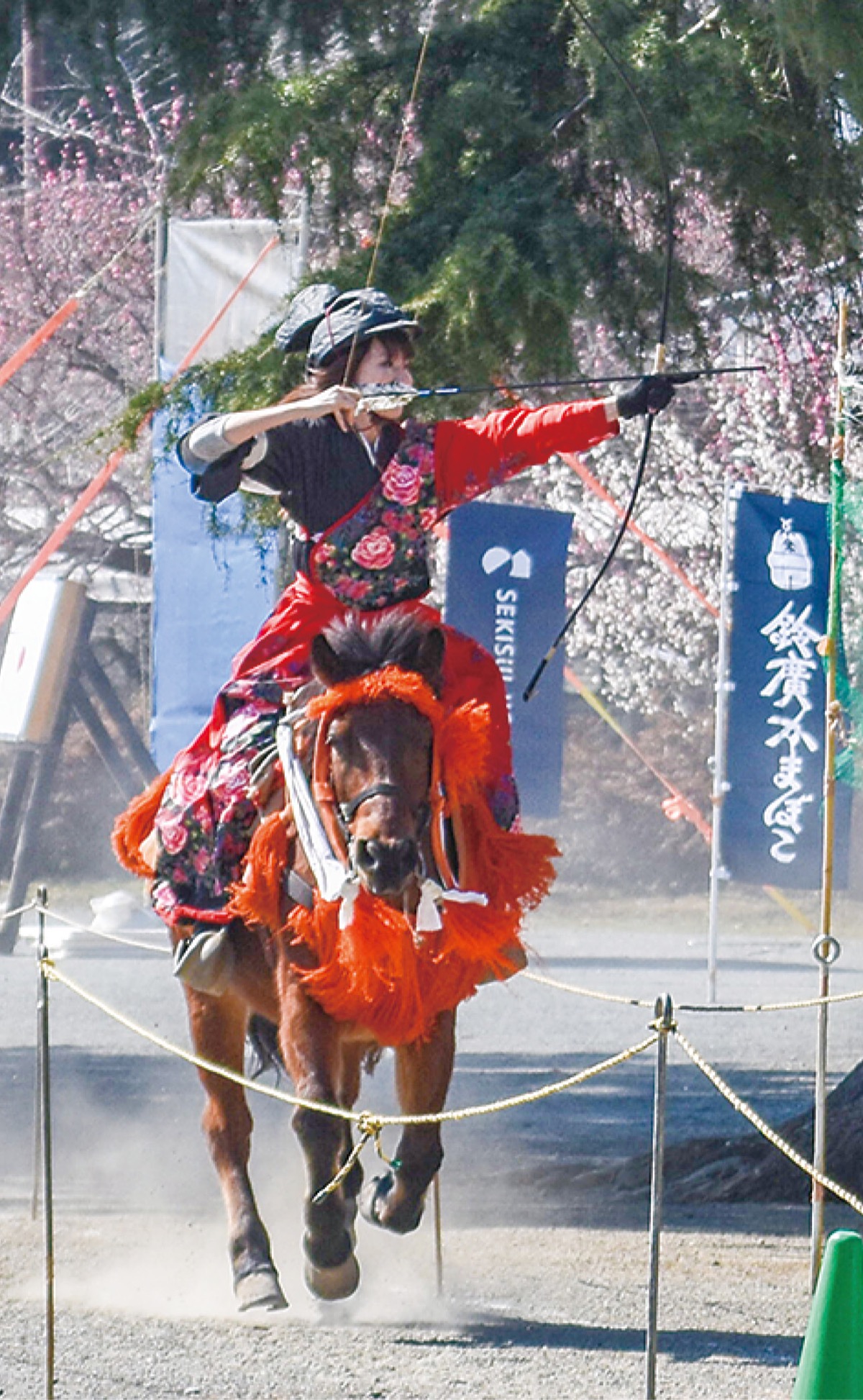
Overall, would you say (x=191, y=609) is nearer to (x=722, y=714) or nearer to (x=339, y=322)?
(x=722, y=714)

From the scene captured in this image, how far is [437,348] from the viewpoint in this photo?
678 centimetres

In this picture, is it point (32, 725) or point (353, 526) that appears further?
point (32, 725)

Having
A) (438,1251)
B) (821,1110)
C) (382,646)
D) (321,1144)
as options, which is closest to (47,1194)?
(321,1144)

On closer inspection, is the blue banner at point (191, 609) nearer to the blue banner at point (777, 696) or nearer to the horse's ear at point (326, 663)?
the blue banner at point (777, 696)

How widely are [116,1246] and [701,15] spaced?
4.63 meters

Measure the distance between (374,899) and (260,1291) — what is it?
1.19 meters

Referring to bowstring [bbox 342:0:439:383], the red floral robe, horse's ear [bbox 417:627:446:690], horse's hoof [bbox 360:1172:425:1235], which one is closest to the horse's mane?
horse's ear [bbox 417:627:446:690]

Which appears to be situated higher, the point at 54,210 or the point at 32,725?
the point at 54,210

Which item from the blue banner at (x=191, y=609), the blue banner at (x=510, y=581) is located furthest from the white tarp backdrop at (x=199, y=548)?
the blue banner at (x=510, y=581)

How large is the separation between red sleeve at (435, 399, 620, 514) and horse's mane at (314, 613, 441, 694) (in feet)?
1.56

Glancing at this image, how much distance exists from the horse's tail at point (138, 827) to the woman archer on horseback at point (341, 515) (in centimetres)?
29

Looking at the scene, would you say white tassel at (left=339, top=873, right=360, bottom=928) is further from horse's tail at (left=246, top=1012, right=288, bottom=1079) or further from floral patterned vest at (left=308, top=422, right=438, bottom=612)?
horse's tail at (left=246, top=1012, right=288, bottom=1079)

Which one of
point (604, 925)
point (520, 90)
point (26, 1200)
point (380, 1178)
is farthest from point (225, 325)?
point (604, 925)

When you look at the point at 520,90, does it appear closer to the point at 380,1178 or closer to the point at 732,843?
the point at 380,1178
